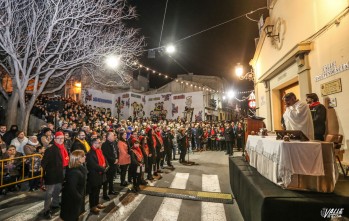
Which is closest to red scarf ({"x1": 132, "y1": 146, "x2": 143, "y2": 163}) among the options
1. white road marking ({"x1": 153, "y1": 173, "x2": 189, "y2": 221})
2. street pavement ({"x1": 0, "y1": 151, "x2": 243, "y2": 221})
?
street pavement ({"x1": 0, "y1": 151, "x2": 243, "y2": 221})

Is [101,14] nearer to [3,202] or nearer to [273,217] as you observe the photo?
[3,202]

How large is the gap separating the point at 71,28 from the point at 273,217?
1379cm

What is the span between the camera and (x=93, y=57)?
46.0ft

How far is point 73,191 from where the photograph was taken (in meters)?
4.09

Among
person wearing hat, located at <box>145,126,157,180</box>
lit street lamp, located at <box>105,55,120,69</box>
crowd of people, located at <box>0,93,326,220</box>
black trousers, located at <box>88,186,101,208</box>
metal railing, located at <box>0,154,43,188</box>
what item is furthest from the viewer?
lit street lamp, located at <box>105,55,120,69</box>

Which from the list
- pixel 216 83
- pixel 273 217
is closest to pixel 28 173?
pixel 273 217

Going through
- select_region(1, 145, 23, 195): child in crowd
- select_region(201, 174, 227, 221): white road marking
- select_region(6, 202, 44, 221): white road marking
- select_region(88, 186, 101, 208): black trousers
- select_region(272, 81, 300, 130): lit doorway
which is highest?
select_region(272, 81, 300, 130): lit doorway

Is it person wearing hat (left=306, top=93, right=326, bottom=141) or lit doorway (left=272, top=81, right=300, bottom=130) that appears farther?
lit doorway (left=272, top=81, right=300, bottom=130)

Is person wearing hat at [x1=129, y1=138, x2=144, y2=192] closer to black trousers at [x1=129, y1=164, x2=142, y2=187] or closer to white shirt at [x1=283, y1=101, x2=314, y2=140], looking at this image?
black trousers at [x1=129, y1=164, x2=142, y2=187]

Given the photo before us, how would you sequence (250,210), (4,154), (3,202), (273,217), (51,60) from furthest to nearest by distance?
(51,60) → (4,154) → (3,202) → (250,210) → (273,217)

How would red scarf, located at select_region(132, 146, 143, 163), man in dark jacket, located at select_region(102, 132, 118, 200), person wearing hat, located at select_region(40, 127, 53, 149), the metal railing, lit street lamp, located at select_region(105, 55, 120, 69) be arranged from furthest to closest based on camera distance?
lit street lamp, located at select_region(105, 55, 120, 69) < person wearing hat, located at select_region(40, 127, 53, 149) < red scarf, located at select_region(132, 146, 143, 163) < the metal railing < man in dark jacket, located at select_region(102, 132, 118, 200)

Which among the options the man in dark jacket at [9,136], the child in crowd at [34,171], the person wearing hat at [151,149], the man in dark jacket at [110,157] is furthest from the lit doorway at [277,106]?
the man in dark jacket at [9,136]

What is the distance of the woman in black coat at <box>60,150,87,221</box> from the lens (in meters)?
4.04

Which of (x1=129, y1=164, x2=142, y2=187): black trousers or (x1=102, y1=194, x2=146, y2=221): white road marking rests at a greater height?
(x1=129, y1=164, x2=142, y2=187): black trousers
